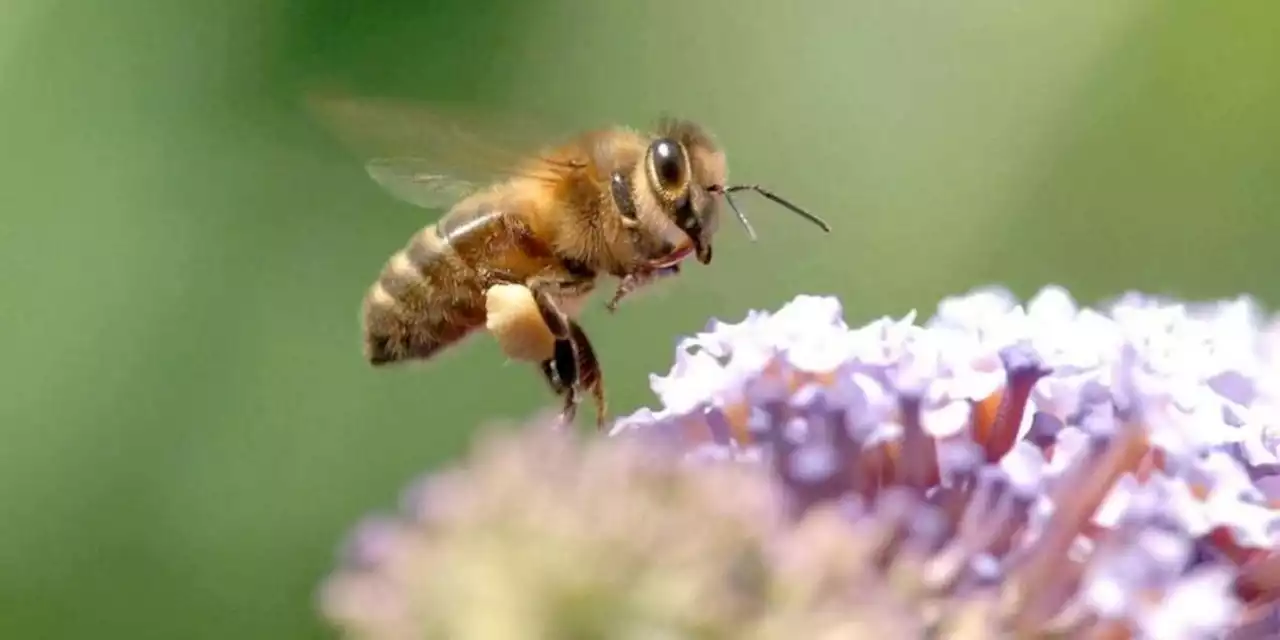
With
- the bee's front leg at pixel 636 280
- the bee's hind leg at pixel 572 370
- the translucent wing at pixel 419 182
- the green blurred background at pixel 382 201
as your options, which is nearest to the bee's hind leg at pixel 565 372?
the bee's hind leg at pixel 572 370

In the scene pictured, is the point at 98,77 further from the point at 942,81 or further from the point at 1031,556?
the point at 1031,556

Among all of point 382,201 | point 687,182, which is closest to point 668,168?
point 687,182

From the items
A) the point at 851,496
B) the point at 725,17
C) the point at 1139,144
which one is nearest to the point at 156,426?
the point at 725,17

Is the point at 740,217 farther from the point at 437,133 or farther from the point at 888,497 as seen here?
the point at 888,497

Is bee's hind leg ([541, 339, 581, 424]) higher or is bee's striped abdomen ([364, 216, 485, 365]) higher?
bee's striped abdomen ([364, 216, 485, 365])

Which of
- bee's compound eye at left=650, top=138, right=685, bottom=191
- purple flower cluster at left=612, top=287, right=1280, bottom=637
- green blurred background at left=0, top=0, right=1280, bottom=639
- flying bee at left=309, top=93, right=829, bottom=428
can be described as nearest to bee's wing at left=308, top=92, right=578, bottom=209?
flying bee at left=309, top=93, right=829, bottom=428

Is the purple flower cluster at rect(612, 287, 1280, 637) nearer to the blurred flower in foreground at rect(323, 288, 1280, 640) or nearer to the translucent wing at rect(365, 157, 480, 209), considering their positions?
the blurred flower in foreground at rect(323, 288, 1280, 640)
